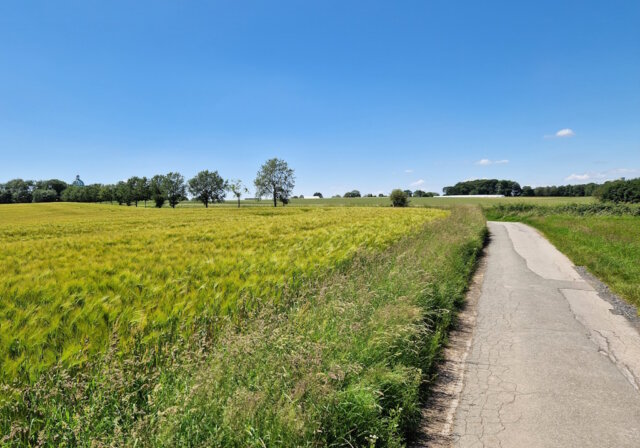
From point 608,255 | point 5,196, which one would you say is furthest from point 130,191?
point 608,255

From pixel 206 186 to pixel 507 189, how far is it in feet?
407

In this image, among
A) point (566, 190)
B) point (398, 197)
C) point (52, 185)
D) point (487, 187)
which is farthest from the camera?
point (487, 187)

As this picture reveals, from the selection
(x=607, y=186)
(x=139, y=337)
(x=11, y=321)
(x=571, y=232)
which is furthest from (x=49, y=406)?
(x=607, y=186)

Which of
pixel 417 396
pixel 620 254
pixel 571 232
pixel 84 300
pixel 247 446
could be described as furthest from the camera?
pixel 571 232

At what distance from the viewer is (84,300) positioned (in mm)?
4188

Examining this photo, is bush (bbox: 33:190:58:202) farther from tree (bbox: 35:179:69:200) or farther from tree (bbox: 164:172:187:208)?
tree (bbox: 164:172:187:208)

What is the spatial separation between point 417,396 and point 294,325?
174 cm

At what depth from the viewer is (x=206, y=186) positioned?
4119 inches

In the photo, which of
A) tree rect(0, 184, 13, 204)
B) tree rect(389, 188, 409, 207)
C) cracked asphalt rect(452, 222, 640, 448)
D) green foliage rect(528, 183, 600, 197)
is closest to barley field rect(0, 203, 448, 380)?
cracked asphalt rect(452, 222, 640, 448)

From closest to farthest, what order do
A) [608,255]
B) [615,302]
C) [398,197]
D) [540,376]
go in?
[540,376] → [615,302] → [608,255] → [398,197]

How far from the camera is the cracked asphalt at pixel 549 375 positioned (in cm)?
357

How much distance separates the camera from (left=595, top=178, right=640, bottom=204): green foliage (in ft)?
212

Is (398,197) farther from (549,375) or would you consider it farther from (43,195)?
(43,195)

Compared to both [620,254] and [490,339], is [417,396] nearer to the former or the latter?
[490,339]
